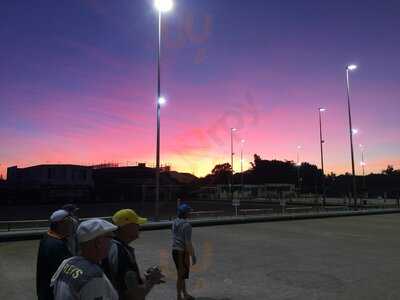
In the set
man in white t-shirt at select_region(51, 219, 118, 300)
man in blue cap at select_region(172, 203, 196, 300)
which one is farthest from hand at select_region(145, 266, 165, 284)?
man in blue cap at select_region(172, 203, 196, 300)

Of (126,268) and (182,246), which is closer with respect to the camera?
(126,268)

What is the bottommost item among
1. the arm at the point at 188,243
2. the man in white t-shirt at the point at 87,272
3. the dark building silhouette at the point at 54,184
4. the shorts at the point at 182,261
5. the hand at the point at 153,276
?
the shorts at the point at 182,261

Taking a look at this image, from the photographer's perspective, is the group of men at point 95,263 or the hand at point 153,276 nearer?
the group of men at point 95,263

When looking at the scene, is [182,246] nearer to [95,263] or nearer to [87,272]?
[95,263]

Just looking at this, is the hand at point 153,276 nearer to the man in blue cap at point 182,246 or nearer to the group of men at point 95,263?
the group of men at point 95,263

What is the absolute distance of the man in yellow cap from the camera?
3.05 m

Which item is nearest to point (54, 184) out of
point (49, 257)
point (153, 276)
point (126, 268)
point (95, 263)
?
point (49, 257)

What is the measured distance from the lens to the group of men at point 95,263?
7.65 feet

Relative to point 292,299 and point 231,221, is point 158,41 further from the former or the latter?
point 292,299

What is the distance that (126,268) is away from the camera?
10.6ft

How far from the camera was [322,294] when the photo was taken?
7.85 m

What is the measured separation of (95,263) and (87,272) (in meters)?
0.16

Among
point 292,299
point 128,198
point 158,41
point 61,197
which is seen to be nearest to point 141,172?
point 128,198

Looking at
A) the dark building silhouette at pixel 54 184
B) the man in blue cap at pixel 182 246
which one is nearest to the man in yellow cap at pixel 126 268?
the man in blue cap at pixel 182 246
